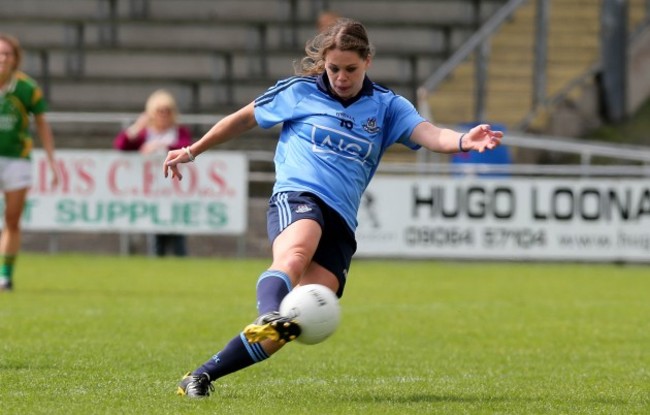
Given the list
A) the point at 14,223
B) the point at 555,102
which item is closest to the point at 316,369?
the point at 14,223

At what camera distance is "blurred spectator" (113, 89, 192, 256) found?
18281 mm

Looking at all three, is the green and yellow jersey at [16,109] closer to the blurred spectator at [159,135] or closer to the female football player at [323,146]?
the blurred spectator at [159,135]

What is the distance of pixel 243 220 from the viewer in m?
18.8

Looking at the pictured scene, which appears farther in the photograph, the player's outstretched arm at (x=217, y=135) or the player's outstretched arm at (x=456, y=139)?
the player's outstretched arm at (x=217, y=135)

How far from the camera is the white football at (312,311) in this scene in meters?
5.83

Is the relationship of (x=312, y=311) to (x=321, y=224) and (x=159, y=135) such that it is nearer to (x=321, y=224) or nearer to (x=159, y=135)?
(x=321, y=224)

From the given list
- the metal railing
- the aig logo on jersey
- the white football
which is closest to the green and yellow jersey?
the metal railing

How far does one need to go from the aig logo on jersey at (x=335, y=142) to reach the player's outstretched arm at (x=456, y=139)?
0.28 metres

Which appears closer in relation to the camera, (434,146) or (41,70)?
(434,146)

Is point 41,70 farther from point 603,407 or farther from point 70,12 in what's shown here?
point 603,407

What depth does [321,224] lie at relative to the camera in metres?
A: 6.46

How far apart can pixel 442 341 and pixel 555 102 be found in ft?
41.5

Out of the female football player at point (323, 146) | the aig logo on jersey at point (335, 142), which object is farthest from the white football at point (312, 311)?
the aig logo on jersey at point (335, 142)

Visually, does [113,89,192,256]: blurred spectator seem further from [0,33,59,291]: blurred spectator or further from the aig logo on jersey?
the aig logo on jersey
